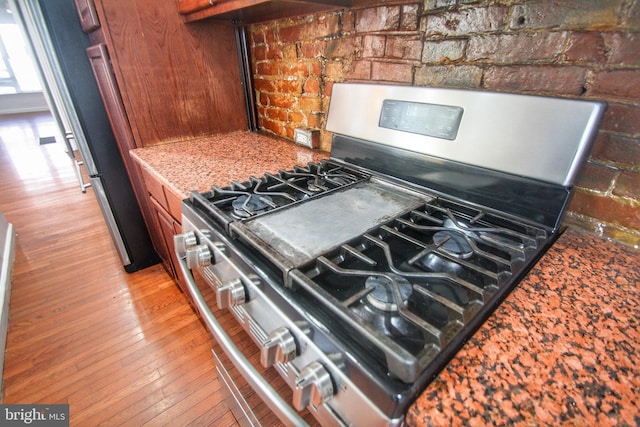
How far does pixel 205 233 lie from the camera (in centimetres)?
73

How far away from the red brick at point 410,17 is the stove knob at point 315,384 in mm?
918

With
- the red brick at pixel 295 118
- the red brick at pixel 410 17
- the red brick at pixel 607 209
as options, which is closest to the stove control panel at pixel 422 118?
the red brick at pixel 410 17

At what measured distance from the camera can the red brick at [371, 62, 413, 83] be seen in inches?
36.2

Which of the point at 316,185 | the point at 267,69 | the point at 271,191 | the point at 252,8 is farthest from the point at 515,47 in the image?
the point at 267,69

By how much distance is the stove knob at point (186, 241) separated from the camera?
2.62 ft

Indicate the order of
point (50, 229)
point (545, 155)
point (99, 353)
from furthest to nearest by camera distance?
point (50, 229)
point (99, 353)
point (545, 155)

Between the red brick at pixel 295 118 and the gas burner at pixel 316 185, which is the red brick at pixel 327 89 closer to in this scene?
the red brick at pixel 295 118

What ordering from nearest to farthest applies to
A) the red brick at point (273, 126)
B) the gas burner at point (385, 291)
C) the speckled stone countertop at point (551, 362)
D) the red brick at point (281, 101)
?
the speckled stone countertop at point (551, 362)
the gas burner at point (385, 291)
the red brick at point (281, 101)
the red brick at point (273, 126)

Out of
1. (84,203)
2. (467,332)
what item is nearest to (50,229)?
(84,203)

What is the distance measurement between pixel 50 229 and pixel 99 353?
1.65m

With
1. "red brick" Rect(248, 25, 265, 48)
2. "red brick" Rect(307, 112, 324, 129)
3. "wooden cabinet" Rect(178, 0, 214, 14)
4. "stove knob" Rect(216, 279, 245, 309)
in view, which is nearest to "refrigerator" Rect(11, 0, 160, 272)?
"wooden cabinet" Rect(178, 0, 214, 14)

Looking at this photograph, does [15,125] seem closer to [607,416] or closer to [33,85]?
[33,85]

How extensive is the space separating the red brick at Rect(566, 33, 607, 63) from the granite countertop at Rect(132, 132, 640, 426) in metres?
0.39

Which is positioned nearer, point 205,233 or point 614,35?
point 614,35
